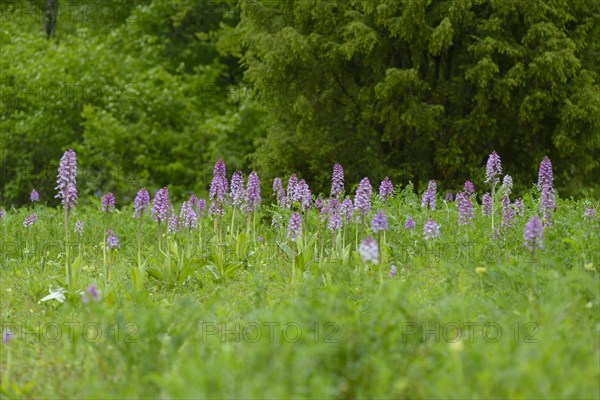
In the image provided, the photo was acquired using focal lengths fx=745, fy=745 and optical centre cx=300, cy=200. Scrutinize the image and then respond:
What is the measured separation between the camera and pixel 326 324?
3.34m

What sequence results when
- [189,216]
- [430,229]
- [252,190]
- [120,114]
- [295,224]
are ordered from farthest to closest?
[120,114]
[252,190]
[189,216]
[295,224]
[430,229]

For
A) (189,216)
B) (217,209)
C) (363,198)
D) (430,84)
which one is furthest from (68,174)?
(430,84)

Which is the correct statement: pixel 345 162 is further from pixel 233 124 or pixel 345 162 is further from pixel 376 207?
pixel 233 124

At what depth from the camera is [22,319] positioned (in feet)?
16.2

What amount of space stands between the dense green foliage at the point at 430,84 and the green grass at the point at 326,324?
352 centimetres

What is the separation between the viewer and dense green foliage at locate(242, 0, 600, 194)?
9.84 meters

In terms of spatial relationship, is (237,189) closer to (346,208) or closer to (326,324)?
(346,208)

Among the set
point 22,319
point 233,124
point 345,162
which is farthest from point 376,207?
point 233,124

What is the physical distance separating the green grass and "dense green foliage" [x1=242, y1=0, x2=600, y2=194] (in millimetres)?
3521

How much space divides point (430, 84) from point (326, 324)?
7.82 metres

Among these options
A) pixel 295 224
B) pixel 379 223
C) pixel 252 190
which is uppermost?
pixel 252 190

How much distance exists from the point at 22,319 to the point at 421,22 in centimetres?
673

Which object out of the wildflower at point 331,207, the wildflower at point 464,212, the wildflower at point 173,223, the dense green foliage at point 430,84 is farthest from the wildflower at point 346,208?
the dense green foliage at point 430,84

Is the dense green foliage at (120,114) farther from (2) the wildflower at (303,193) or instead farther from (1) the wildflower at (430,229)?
(1) the wildflower at (430,229)
